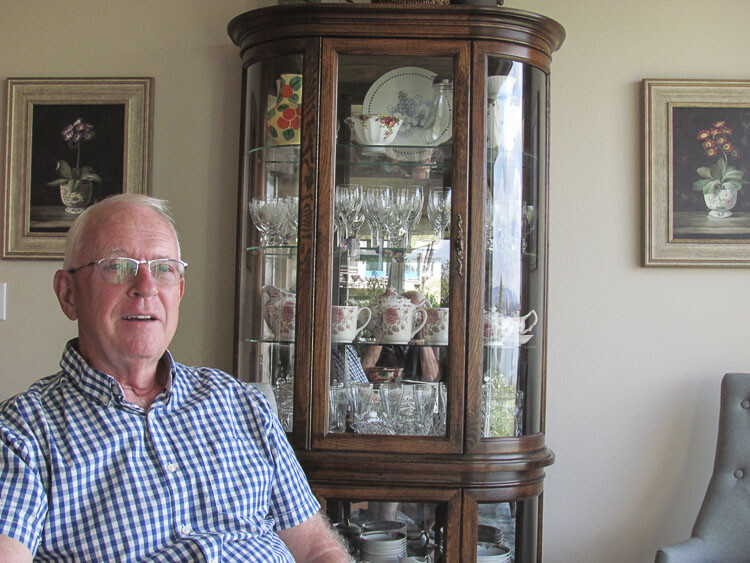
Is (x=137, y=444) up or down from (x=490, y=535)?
up

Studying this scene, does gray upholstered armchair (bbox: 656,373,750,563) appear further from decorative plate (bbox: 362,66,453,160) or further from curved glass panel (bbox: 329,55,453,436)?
decorative plate (bbox: 362,66,453,160)

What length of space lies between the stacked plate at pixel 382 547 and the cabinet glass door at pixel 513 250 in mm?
392

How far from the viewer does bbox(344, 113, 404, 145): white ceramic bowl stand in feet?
8.02

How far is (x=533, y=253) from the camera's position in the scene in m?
2.50

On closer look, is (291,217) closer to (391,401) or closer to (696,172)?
(391,401)

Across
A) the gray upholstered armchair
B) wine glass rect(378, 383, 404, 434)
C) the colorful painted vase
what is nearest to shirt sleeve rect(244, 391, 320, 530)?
wine glass rect(378, 383, 404, 434)

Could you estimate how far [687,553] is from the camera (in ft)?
7.48

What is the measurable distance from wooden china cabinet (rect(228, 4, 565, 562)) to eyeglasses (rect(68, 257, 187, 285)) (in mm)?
677

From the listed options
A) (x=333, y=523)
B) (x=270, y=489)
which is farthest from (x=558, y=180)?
(x=270, y=489)

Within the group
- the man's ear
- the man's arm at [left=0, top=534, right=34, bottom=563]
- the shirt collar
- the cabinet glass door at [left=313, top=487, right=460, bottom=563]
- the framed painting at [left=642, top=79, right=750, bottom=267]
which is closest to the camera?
the man's arm at [left=0, top=534, right=34, bottom=563]

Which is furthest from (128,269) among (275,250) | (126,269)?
(275,250)

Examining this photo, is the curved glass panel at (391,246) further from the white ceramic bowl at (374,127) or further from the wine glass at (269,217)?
the wine glass at (269,217)

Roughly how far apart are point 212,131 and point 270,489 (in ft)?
4.77

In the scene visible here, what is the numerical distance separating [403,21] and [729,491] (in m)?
1.65
